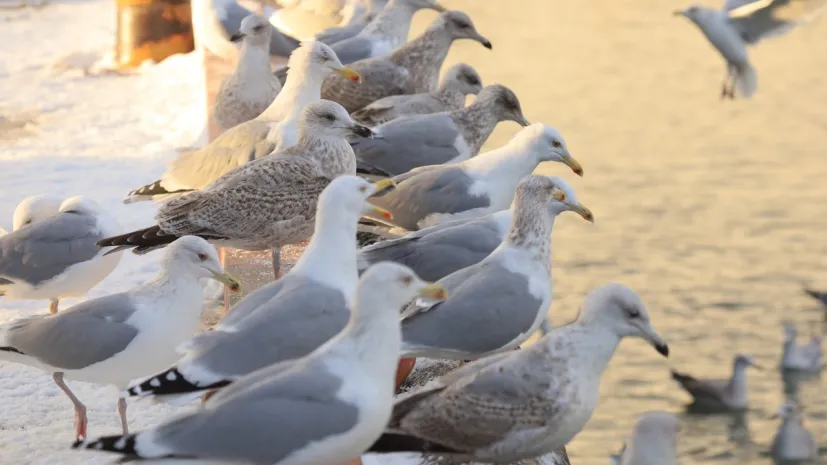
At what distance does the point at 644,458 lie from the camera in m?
4.46

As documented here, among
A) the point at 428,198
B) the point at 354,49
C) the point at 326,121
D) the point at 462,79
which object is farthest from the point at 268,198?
the point at 354,49

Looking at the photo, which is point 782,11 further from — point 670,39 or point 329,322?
point 670,39

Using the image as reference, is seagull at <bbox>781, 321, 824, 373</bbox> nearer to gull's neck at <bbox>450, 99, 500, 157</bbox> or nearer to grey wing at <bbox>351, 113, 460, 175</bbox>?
gull's neck at <bbox>450, 99, 500, 157</bbox>

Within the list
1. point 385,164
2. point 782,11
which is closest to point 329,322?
point 385,164

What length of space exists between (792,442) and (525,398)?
11.5ft

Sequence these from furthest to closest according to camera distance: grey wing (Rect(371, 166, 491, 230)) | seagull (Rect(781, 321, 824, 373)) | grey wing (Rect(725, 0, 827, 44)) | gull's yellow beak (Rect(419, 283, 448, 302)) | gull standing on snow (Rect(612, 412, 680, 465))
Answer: seagull (Rect(781, 321, 824, 373)) < grey wing (Rect(725, 0, 827, 44)) < grey wing (Rect(371, 166, 491, 230)) < gull standing on snow (Rect(612, 412, 680, 465)) < gull's yellow beak (Rect(419, 283, 448, 302))

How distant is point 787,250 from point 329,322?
6.76 m

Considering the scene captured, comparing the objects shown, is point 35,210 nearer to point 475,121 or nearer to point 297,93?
point 297,93

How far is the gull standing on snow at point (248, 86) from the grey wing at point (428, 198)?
2.14 metres

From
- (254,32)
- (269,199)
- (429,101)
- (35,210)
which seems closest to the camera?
(269,199)

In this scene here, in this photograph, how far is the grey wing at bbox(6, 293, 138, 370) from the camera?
Answer: 14.3 ft

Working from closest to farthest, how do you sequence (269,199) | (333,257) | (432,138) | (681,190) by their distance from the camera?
(333,257) < (269,199) < (432,138) < (681,190)

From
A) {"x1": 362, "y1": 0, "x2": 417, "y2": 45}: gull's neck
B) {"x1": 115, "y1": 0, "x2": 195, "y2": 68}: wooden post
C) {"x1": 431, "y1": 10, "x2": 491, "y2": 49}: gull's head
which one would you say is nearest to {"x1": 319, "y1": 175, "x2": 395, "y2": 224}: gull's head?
{"x1": 431, "y1": 10, "x2": 491, "y2": 49}: gull's head

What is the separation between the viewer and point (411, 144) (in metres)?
6.31
